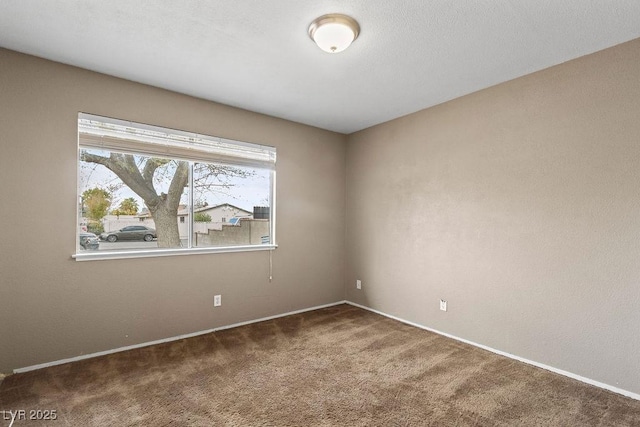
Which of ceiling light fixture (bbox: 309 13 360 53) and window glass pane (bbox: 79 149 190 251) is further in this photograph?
window glass pane (bbox: 79 149 190 251)

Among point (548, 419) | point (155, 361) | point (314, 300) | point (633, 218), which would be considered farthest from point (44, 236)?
point (633, 218)

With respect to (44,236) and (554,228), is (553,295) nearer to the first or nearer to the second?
(554,228)

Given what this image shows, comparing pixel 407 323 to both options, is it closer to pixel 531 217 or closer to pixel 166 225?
pixel 531 217

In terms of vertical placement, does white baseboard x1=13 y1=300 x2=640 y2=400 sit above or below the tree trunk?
below

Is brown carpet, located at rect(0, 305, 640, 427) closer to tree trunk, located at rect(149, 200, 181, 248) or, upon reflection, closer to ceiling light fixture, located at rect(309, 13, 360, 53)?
tree trunk, located at rect(149, 200, 181, 248)

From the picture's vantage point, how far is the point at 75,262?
2.61m

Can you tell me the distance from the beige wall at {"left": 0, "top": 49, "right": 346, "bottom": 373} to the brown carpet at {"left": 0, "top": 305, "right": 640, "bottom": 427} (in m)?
0.27

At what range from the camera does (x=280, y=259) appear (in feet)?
12.7

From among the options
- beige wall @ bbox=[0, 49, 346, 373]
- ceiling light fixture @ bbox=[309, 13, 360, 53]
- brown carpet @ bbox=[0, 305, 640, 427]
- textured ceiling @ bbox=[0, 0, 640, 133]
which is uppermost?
textured ceiling @ bbox=[0, 0, 640, 133]

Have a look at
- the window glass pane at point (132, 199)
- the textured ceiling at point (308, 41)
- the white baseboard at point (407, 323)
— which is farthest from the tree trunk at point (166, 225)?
the textured ceiling at point (308, 41)

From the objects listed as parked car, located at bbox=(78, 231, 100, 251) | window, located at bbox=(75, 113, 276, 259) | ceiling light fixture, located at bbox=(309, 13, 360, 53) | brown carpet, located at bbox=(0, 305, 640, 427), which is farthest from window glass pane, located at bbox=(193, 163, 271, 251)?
ceiling light fixture, located at bbox=(309, 13, 360, 53)

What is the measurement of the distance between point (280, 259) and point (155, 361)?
168cm

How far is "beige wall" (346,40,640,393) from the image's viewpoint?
87.0 inches

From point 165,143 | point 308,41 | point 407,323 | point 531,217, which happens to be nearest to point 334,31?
point 308,41
